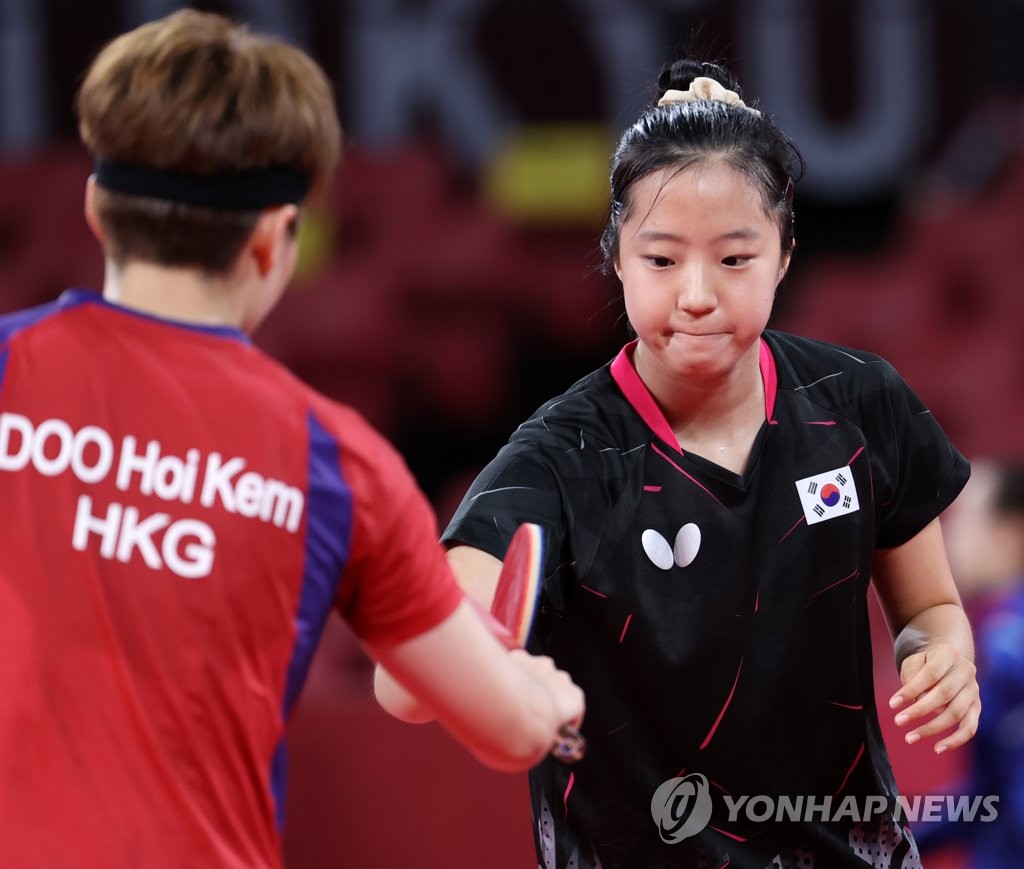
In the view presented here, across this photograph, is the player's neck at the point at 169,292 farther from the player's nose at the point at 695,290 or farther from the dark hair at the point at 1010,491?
the dark hair at the point at 1010,491

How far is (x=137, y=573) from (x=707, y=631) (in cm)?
87

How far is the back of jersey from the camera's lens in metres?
1.51

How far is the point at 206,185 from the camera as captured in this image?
5.10 ft

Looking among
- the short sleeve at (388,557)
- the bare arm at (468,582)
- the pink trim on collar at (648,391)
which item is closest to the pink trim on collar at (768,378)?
the pink trim on collar at (648,391)

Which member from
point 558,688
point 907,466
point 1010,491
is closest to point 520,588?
point 558,688

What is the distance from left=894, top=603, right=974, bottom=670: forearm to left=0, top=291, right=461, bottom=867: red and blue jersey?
97 centimetres

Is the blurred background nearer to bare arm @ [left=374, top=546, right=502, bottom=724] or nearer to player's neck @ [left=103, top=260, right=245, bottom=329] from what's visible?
bare arm @ [left=374, top=546, right=502, bottom=724]

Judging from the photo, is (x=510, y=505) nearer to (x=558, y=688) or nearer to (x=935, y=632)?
(x=558, y=688)

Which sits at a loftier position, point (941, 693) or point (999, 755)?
point (941, 693)

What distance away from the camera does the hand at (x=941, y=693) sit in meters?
2.11

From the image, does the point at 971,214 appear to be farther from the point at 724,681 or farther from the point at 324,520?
the point at 324,520

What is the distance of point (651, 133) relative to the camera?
7.20ft

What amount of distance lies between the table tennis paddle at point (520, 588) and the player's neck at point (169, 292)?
45 centimetres

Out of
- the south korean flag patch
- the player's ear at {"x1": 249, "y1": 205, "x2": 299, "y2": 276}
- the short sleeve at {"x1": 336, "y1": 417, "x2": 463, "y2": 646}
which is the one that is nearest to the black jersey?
the south korean flag patch
